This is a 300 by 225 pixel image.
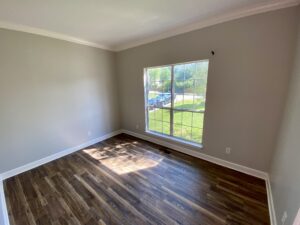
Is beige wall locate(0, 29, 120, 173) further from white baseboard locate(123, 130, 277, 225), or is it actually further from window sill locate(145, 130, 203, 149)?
white baseboard locate(123, 130, 277, 225)

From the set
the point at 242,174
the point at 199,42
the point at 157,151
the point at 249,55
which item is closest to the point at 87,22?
the point at 199,42

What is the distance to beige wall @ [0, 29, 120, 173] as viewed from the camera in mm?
2367

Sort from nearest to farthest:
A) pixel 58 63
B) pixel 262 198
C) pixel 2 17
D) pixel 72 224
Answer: pixel 72 224 < pixel 262 198 < pixel 2 17 < pixel 58 63

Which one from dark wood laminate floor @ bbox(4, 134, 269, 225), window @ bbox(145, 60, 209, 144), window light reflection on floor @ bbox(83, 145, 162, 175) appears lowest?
dark wood laminate floor @ bbox(4, 134, 269, 225)

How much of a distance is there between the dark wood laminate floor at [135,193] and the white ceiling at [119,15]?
8.32 feet

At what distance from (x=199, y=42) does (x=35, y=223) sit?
3515mm

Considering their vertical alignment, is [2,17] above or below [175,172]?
above

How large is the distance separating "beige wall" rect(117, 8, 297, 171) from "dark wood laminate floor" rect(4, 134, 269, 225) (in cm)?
55

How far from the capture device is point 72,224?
161 centimetres

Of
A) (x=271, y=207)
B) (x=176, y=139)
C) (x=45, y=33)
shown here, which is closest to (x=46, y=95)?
(x=45, y=33)

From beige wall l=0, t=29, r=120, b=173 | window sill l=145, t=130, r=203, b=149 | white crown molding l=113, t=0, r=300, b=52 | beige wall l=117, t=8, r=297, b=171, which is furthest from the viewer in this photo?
window sill l=145, t=130, r=203, b=149

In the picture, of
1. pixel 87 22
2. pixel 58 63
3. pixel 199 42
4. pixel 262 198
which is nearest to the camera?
pixel 262 198

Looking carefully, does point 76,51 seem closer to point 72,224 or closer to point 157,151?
point 157,151

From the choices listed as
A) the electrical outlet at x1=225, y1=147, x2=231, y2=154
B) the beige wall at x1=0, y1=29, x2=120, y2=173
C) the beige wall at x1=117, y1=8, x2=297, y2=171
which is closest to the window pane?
the beige wall at x1=117, y1=8, x2=297, y2=171
